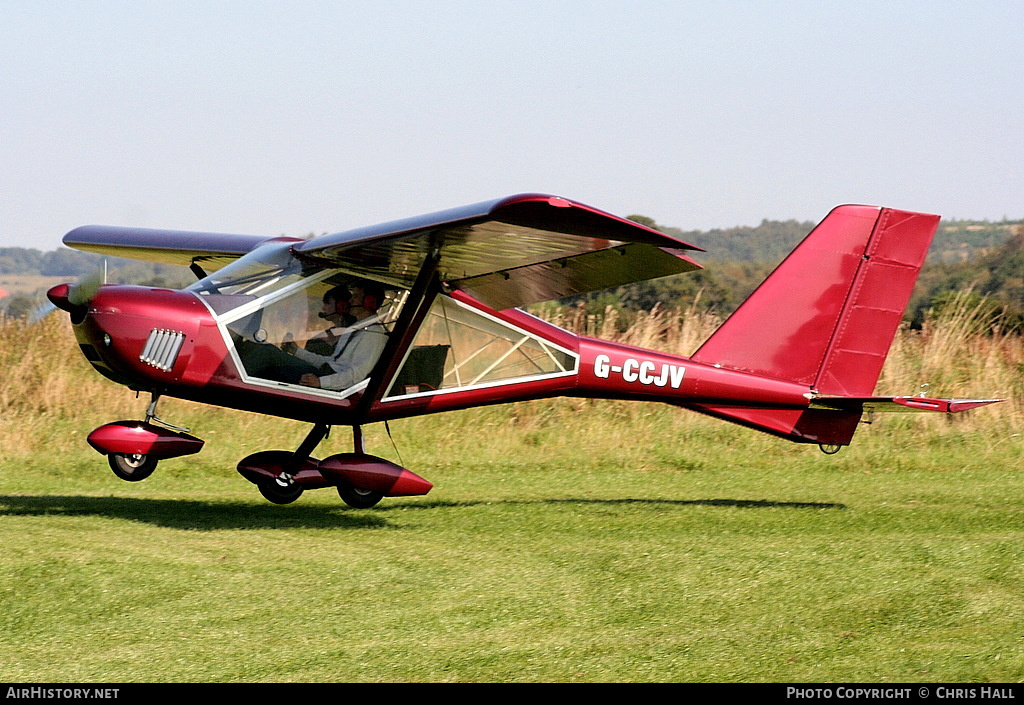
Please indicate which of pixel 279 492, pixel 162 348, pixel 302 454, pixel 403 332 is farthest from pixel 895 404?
pixel 162 348

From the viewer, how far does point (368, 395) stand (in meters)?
8.65

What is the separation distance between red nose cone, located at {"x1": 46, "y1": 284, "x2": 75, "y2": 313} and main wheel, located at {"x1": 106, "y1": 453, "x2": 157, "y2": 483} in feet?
4.50

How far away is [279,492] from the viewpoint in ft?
29.7

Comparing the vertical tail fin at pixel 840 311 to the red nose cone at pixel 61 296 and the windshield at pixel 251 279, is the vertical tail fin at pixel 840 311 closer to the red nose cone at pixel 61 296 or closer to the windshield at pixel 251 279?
the windshield at pixel 251 279

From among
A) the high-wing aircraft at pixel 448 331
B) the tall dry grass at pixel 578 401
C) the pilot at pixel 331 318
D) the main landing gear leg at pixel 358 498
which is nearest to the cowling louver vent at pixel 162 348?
the high-wing aircraft at pixel 448 331

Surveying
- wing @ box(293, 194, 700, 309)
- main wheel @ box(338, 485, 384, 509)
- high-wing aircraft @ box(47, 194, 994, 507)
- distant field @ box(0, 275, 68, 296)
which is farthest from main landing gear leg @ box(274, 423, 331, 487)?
distant field @ box(0, 275, 68, 296)

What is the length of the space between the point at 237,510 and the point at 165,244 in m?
2.92

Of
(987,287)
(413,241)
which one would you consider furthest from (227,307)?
(987,287)

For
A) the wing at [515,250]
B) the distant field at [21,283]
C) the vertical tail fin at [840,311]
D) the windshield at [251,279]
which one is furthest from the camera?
the distant field at [21,283]

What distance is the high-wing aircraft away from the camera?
25.4 feet

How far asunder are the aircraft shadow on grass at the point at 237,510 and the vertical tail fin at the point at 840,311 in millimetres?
1271

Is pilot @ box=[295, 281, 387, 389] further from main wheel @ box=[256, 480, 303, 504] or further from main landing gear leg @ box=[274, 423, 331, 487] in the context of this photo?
main wheel @ box=[256, 480, 303, 504]

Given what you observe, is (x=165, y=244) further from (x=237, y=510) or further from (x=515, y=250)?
(x=515, y=250)

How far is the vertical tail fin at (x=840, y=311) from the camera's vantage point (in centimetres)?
989
